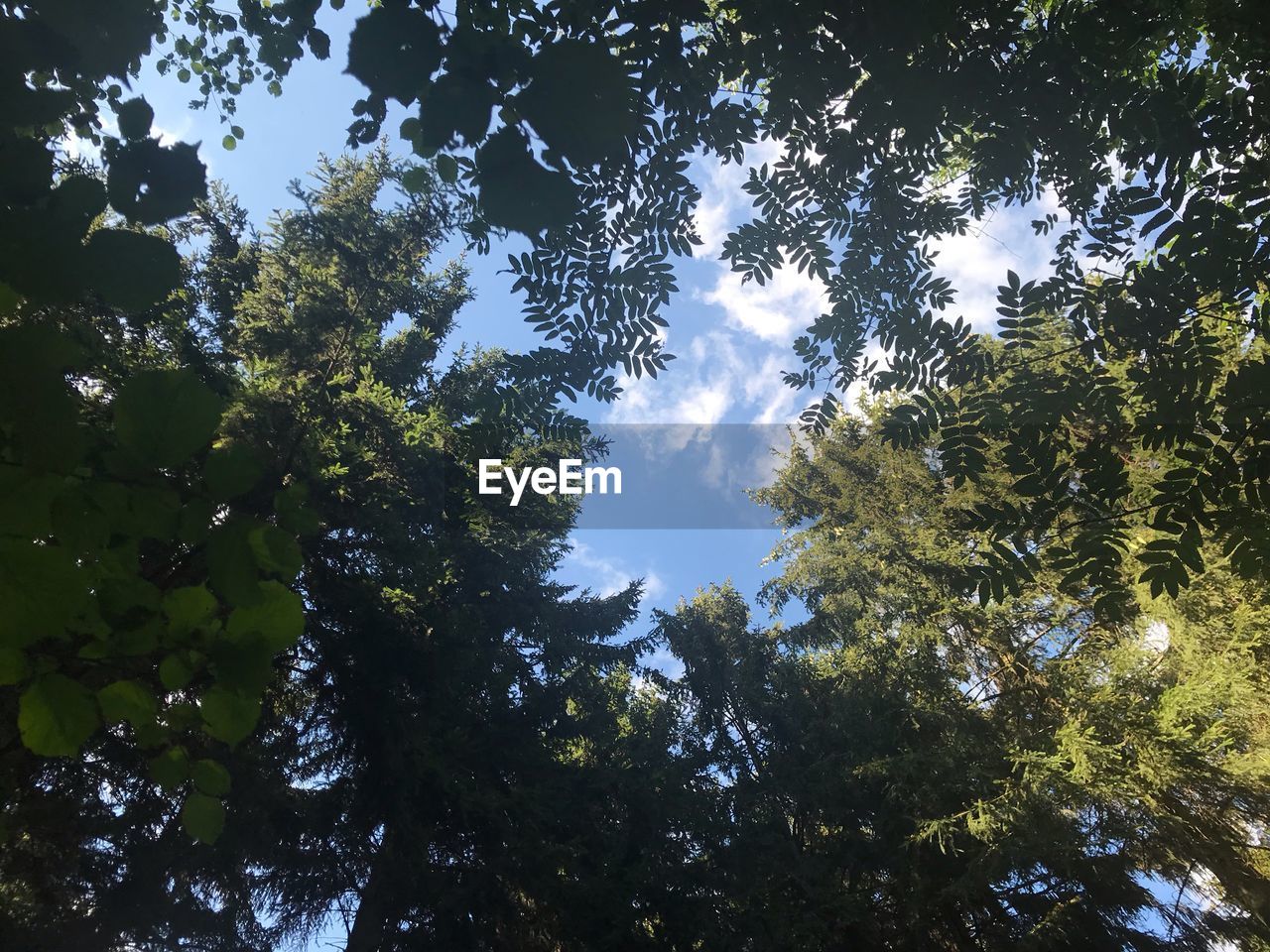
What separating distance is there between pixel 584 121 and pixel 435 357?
14008 millimetres

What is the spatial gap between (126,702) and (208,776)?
217 millimetres

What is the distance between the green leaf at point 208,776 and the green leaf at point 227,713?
149 mm

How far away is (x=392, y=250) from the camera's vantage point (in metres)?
11.9

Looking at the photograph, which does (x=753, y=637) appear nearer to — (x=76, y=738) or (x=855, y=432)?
(x=855, y=432)

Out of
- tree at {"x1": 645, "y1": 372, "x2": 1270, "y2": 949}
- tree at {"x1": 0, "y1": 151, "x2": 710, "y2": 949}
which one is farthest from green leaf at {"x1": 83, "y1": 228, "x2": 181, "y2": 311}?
tree at {"x1": 0, "y1": 151, "x2": 710, "y2": 949}

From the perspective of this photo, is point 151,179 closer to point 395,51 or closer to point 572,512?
point 395,51

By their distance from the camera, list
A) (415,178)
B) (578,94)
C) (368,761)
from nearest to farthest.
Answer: (578,94)
(415,178)
(368,761)

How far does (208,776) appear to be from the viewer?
1030mm

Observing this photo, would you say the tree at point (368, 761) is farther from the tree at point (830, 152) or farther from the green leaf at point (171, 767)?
the green leaf at point (171, 767)

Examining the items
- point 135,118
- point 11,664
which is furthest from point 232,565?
point 135,118

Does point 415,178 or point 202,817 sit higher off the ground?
point 415,178

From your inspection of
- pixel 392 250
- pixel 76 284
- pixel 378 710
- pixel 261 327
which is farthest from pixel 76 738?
pixel 392 250

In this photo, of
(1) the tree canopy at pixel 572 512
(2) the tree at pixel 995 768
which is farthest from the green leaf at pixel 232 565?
(2) the tree at pixel 995 768

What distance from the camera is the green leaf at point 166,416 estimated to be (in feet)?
2.40
